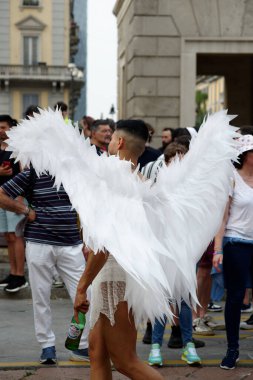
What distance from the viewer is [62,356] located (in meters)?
7.88

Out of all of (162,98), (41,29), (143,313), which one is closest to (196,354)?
(143,313)

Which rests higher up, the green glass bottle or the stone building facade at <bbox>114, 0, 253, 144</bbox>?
the stone building facade at <bbox>114, 0, 253, 144</bbox>

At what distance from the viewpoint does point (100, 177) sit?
18.0 ft

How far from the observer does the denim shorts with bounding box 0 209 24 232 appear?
35.7ft

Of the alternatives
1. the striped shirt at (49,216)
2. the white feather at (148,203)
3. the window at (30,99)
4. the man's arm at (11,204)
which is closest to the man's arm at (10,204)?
the man's arm at (11,204)

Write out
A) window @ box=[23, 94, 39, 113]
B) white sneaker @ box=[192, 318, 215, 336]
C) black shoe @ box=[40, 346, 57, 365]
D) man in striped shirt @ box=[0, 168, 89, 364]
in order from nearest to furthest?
man in striped shirt @ box=[0, 168, 89, 364], black shoe @ box=[40, 346, 57, 365], white sneaker @ box=[192, 318, 215, 336], window @ box=[23, 94, 39, 113]

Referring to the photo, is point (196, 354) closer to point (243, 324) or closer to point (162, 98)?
point (243, 324)

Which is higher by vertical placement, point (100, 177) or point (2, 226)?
point (100, 177)

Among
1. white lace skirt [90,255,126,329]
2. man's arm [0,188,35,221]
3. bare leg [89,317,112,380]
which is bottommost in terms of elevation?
bare leg [89,317,112,380]

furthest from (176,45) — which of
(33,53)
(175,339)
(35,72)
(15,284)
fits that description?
(35,72)

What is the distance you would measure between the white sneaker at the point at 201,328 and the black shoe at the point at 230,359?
1.48 meters

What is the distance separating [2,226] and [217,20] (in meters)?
7.05

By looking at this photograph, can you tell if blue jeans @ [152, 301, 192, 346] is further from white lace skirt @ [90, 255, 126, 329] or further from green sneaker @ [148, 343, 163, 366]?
white lace skirt @ [90, 255, 126, 329]

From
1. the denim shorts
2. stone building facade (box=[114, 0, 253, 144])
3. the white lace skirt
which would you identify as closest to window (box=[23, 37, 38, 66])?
stone building facade (box=[114, 0, 253, 144])
